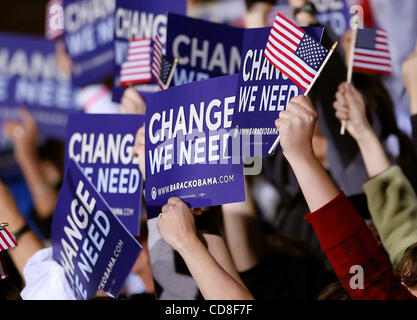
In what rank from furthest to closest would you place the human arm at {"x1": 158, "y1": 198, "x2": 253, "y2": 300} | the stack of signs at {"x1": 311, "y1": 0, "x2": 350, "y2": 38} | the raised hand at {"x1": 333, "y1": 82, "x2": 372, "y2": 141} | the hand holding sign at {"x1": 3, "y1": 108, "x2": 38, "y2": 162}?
the hand holding sign at {"x1": 3, "y1": 108, "x2": 38, "y2": 162} → the stack of signs at {"x1": 311, "y1": 0, "x2": 350, "y2": 38} → the raised hand at {"x1": 333, "y1": 82, "x2": 372, "y2": 141} → the human arm at {"x1": 158, "y1": 198, "x2": 253, "y2": 300}

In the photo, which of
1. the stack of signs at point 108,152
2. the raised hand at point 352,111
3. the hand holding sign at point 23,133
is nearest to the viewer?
the raised hand at point 352,111

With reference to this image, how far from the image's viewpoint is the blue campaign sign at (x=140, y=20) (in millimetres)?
3271

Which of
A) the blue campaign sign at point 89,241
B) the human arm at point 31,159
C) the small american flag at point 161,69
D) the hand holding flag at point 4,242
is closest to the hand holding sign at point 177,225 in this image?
the blue campaign sign at point 89,241

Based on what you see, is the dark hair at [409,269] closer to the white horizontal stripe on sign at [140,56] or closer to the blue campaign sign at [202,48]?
the blue campaign sign at [202,48]

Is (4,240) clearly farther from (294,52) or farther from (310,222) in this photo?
(294,52)

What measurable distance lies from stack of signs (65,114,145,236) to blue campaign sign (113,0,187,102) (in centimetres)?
47

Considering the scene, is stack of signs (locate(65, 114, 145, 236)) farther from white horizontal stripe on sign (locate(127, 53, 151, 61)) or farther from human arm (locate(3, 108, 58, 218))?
human arm (locate(3, 108, 58, 218))

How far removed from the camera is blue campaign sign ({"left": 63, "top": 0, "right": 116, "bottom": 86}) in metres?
3.91

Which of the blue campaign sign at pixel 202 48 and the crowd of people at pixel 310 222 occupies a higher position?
the blue campaign sign at pixel 202 48

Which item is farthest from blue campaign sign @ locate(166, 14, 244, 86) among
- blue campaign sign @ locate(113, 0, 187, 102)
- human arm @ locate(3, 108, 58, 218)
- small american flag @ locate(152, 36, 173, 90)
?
human arm @ locate(3, 108, 58, 218)

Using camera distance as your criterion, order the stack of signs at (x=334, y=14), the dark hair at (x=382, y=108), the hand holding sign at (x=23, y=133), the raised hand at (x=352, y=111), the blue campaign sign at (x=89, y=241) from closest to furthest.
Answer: the blue campaign sign at (x=89, y=241), the raised hand at (x=352, y=111), the dark hair at (x=382, y=108), the stack of signs at (x=334, y=14), the hand holding sign at (x=23, y=133)

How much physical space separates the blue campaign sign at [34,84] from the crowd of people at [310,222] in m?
1.52

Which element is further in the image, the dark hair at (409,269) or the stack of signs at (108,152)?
the stack of signs at (108,152)

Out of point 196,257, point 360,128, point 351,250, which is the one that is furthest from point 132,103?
point 351,250
